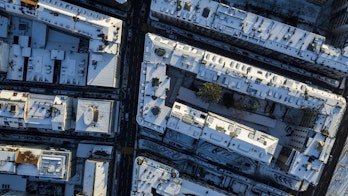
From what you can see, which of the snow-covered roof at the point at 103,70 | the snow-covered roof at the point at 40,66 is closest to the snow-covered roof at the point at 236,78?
the snow-covered roof at the point at 103,70

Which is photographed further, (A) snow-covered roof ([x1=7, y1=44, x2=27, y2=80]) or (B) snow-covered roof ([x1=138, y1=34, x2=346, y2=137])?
(A) snow-covered roof ([x1=7, y1=44, x2=27, y2=80])

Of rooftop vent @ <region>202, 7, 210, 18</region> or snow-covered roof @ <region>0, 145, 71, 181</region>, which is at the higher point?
rooftop vent @ <region>202, 7, 210, 18</region>

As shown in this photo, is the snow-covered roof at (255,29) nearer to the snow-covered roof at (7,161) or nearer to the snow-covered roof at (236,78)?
the snow-covered roof at (236,78)

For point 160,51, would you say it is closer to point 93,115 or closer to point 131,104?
point 131,104

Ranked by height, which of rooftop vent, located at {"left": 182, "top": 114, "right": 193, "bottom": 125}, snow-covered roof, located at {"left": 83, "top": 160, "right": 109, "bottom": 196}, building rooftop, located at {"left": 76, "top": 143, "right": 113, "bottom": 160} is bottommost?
snow-covered roof, located at {"left": 83, "top": 160, "right": 109, "bottom": 196}

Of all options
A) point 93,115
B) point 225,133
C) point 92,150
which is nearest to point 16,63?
point 93,115

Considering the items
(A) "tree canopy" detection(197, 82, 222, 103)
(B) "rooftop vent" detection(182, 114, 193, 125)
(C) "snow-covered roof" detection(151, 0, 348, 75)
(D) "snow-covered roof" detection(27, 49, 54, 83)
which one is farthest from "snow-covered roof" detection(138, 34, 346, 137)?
(D) "snow-covered roof" detection(27, 49, 54, 83)

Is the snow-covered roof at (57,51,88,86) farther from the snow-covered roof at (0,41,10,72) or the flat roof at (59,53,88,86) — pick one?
the snow-covered roof at (0,41,10,72)

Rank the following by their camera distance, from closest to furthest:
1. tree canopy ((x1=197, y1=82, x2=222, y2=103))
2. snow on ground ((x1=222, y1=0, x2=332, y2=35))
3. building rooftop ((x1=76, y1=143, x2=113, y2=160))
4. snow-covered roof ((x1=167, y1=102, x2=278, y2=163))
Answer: snow-covered roof ((x1=167, y1=102, x2=278, y2=163)), tree canopy ((x1=197, y1=82, x2=222, y2=103)), building rooftop ((x1=76, y1=143, x2=113, y2=160)), snow on ground ((x1=222, y1=0, x2=332, y2=35))
